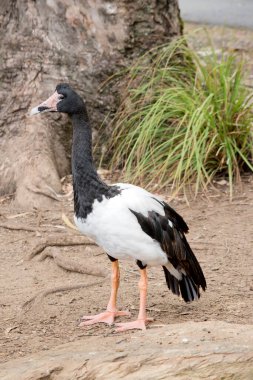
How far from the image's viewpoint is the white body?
18.6ft

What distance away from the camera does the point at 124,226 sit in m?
5.66

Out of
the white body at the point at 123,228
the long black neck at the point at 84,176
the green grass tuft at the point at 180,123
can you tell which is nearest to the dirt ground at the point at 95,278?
the green grass tuft at the point at 180,123

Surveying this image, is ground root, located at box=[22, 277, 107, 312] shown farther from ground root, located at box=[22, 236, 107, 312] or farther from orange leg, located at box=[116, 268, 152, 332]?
orange leg, located at box=[116, 268, 152, 332]

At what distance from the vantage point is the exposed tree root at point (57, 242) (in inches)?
295

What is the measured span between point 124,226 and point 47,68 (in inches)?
138

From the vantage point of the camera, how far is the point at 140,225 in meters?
5.72

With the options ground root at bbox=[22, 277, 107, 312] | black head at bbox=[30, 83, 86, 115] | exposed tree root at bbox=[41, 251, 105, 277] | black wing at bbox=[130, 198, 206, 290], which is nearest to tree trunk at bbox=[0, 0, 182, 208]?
exposed tree root at bbox=[41, 251, 105, 277]

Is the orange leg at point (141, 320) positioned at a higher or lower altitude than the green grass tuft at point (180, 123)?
lower

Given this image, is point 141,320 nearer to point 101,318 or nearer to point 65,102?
point 101,318

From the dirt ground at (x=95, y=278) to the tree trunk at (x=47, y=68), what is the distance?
0.38m

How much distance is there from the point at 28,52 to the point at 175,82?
144 cm

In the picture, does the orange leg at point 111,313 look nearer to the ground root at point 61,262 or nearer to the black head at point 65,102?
the ground root at point 61,262

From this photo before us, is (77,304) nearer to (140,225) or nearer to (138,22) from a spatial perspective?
(140,225)

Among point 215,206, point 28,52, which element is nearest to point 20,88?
point 28,52
